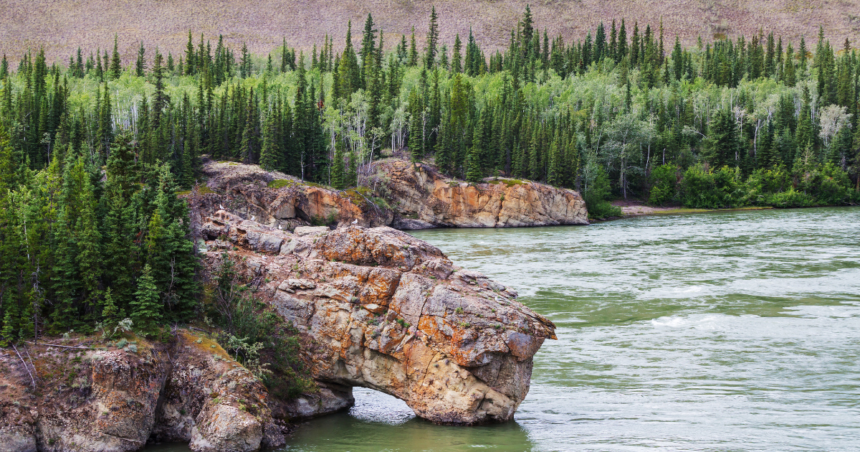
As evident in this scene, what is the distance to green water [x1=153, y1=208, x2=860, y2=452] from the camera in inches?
754

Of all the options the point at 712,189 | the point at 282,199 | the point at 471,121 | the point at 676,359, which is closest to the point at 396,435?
the point at 676,359

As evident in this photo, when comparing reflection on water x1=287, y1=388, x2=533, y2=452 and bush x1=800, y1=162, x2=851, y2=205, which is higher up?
reflection on water x1=287, y1=388, x2=533, y2=452

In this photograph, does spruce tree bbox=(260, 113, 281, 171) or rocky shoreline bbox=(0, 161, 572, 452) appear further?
spruce tree bbox=(260, 113, 281, 171)

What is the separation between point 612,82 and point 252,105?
93.8 m

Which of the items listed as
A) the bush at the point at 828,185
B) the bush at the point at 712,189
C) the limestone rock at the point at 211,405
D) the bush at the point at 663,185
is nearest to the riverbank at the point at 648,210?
the bush at the point at 663,185

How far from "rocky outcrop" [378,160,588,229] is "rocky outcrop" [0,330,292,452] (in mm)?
85446

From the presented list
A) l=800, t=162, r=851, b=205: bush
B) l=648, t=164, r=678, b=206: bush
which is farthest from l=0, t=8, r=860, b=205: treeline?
l=648, t=164, r=678, b=206: bush

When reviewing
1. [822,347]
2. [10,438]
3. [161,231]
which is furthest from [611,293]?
[10,438]

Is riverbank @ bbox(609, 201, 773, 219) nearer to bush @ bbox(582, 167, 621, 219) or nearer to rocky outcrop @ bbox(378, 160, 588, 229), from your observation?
bush @ bbox(582, 167, 621, 219)

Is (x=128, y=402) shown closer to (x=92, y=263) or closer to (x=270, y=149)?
(x=92, y=263)

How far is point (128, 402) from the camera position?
56.5 feet

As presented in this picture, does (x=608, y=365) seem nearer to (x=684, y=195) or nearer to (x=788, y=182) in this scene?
(x=684, y=195)

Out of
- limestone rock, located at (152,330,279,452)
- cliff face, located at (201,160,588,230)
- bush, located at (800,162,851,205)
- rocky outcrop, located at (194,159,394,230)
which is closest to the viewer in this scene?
limestone rock, located at (152,330,279,452)

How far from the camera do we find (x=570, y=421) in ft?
68.0
